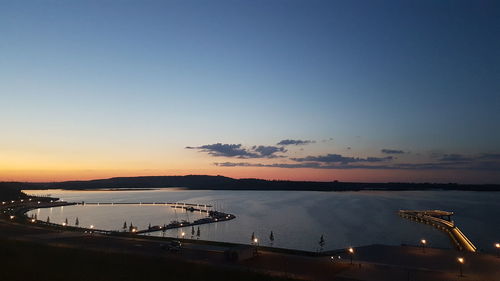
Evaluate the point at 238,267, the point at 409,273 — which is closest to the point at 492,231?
the point at 409,273

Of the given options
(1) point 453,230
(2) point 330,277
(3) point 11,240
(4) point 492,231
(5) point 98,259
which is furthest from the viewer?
(4) point 492,231

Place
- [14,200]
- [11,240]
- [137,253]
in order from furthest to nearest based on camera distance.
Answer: [14,200] < [11,240] < [137,253]

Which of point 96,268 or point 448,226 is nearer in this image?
point 96,268

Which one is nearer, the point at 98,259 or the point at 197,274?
the point at 197,274

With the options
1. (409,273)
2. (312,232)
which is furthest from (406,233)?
(409,273)

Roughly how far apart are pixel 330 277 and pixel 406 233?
60331 mm

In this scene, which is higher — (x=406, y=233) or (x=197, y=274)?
(x=197, y=274)

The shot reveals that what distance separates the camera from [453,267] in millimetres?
26688

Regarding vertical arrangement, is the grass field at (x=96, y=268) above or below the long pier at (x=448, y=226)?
above

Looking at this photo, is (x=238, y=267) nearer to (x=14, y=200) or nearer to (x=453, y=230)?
(x=453, y=230)

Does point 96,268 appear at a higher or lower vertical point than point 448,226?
higher

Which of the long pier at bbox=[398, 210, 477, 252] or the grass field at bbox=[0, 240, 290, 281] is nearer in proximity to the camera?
the grass field at bbox=[0, 240, 290, 281]

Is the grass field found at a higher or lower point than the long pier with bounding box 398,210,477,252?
higher

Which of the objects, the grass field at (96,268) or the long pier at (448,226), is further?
the long pier at (448,226)
